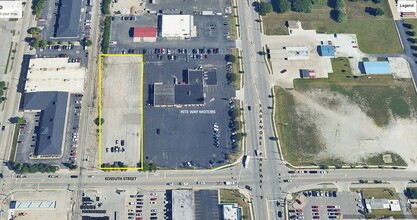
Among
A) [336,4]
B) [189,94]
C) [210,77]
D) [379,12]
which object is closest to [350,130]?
[210,77]

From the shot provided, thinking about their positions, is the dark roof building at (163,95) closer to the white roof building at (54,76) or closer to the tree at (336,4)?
the white roof building at (54,76)

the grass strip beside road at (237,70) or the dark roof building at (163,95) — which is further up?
the grass strip beside road at (237,70)

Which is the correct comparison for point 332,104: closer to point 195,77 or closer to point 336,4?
point 336,4

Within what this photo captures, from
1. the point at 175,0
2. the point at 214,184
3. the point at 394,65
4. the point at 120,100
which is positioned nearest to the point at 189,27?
the point at 175,0

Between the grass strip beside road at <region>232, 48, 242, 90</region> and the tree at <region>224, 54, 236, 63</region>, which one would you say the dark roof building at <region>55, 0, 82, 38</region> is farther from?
the grass strip beside road at <region>232, 48, 242, 90</region>

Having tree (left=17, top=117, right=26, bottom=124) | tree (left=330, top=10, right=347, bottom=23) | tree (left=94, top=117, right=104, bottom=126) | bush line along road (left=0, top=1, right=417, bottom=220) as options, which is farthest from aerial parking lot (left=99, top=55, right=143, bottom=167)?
tree (left=330, top=10, right=347, bottom=23)

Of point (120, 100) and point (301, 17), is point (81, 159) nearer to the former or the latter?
point (120, 100)

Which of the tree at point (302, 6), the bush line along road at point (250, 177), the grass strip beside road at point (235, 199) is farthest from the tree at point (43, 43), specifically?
the tree at point (302, 6)
